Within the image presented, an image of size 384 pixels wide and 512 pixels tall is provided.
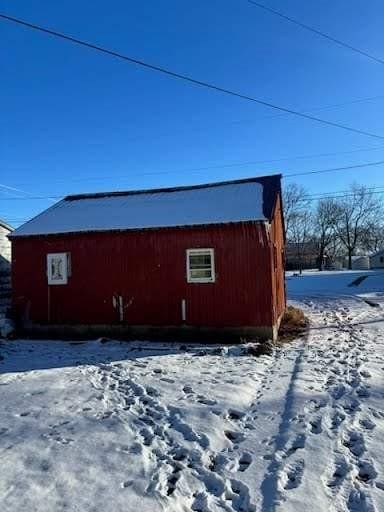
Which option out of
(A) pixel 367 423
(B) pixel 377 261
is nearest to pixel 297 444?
(A) pixel 367 423

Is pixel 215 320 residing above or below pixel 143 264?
below

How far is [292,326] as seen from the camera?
1563cm

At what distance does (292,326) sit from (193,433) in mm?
10131

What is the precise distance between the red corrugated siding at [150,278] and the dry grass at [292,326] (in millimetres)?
1455

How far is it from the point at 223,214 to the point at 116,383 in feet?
21.2

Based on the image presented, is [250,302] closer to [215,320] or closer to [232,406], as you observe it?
[215,320]

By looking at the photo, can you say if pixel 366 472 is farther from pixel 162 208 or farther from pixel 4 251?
pixel 4 251

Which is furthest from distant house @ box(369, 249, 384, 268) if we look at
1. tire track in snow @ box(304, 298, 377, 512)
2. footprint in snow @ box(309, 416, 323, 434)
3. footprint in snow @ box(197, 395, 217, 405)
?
footprint in snow @ box(309, 416, 323, 434)

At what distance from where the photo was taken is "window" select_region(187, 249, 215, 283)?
43.6 feet

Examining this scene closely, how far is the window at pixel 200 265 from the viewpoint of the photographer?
13281 millimetres

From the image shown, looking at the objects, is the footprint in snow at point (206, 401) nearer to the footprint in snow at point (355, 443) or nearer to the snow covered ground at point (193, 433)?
the snow covered ground at point (193, 433)

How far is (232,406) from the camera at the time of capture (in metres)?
7.05

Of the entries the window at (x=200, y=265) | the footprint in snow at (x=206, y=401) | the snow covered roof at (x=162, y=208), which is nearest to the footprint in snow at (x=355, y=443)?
the footprint in snow at (x=206, y=401)

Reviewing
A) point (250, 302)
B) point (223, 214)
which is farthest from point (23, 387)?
point (223, 214)
